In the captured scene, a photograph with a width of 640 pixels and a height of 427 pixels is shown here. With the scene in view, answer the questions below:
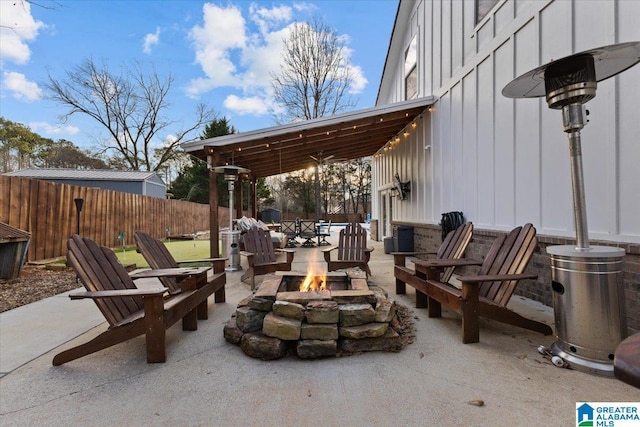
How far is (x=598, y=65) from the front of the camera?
7.51 feet

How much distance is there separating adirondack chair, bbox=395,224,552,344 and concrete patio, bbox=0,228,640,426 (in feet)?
0.61

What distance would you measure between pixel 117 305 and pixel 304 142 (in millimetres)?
6503

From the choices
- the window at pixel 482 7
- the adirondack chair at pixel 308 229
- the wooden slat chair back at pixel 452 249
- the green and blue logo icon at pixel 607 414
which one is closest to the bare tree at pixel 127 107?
the adirondack chair at pixel 308 229

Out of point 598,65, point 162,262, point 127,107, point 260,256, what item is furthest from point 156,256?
point 127,107

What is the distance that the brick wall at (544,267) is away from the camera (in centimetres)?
269

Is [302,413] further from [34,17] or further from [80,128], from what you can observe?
[80,128]

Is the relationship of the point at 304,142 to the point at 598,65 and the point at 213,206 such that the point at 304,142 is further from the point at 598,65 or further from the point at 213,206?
the point at 598,65

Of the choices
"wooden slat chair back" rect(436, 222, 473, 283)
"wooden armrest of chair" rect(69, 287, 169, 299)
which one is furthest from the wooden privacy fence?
"wooden slat chair back" rect(436, 222, 473, 283)

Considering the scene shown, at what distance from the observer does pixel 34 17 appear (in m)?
3.57

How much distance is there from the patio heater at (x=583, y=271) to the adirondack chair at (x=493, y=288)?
0.41 metres

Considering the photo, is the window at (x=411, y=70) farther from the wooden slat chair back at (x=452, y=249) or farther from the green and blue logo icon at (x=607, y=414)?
the green and blue logo icon at (x=607, y=414)

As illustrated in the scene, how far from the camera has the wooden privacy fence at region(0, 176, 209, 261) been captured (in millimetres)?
6277

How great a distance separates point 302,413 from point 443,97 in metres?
6.53

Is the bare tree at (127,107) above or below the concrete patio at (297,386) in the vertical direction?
above
